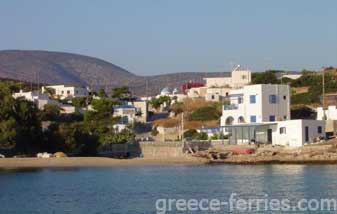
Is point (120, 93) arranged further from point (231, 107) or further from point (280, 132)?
point (280, 132)

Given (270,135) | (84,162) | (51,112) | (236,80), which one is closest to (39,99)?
(51,112)

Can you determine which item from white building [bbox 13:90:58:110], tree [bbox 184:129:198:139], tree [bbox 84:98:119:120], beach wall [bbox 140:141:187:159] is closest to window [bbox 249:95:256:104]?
beach wall [bbox 140:141:187:159]

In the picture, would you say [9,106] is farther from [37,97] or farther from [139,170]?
[37,97]

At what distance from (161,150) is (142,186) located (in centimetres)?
2889

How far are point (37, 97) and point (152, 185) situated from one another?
51693 mm

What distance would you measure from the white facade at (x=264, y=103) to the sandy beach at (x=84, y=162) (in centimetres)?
852

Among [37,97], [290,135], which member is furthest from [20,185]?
[37,97]

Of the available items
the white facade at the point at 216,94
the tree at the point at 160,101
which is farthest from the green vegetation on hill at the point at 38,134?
the white facade at the point at 216,94

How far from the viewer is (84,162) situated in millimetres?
69688

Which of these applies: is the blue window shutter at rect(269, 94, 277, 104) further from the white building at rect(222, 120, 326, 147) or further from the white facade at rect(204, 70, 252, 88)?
the white facade at rect(204, 70, 252, 88)

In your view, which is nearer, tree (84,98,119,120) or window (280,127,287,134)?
window (280,127,287,134)

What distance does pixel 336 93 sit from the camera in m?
94.9

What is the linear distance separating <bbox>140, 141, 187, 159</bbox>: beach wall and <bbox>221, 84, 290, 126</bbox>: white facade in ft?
24.6

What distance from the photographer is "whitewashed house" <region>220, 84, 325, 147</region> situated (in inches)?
2829
